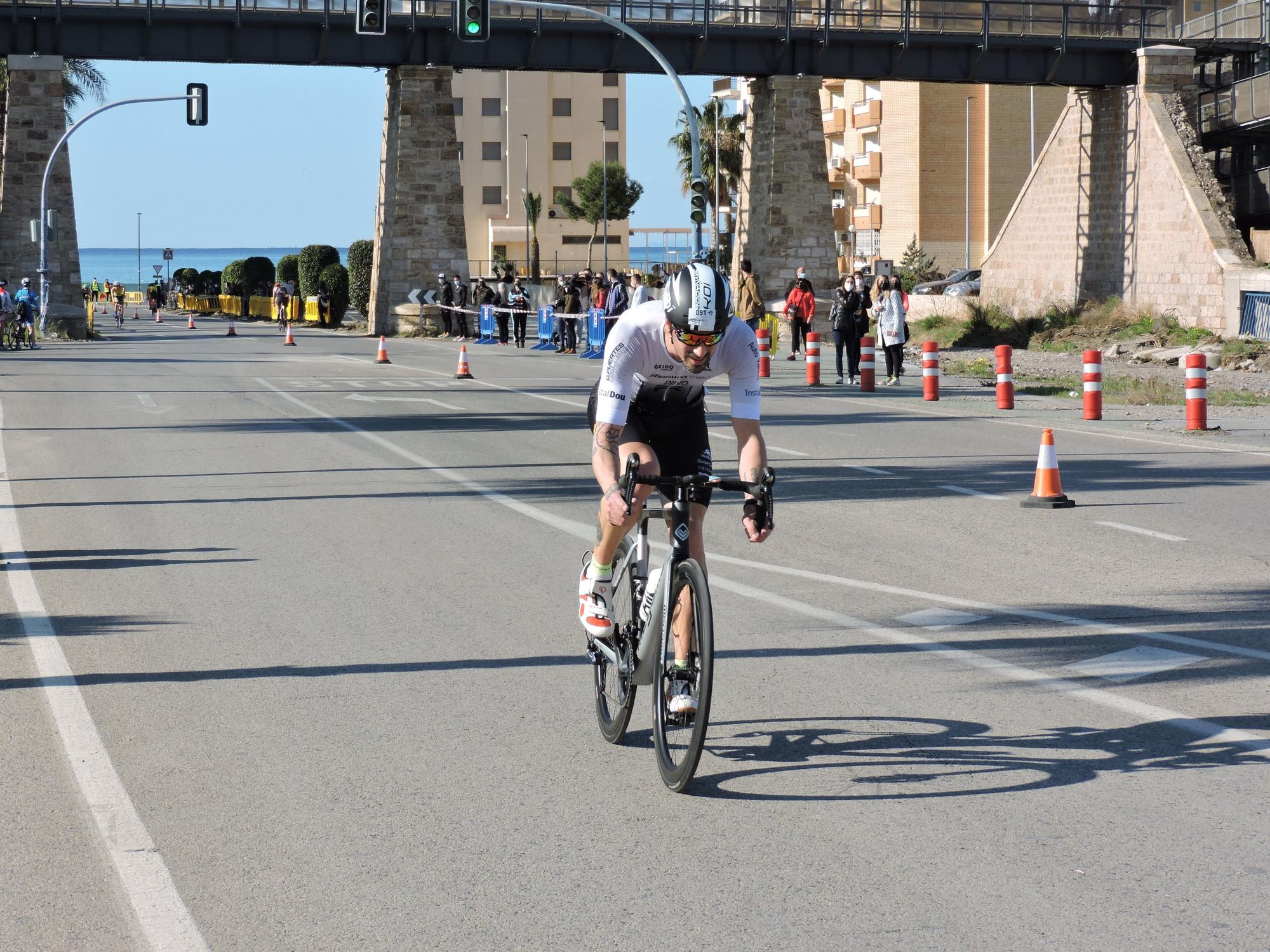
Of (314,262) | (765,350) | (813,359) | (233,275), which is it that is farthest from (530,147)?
(813,359)

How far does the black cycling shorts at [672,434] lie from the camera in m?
5.99

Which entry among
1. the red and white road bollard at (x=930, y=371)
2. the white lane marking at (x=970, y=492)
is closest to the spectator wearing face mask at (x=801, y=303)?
the red and white road bollard at (x=930, y=371)

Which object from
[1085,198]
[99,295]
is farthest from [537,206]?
[1085,198]

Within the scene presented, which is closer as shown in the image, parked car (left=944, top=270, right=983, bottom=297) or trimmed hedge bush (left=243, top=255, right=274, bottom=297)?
parked car (left=944, top=270, right=983, bottom=297)

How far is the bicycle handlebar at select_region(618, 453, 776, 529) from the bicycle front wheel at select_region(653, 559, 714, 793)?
28 cm

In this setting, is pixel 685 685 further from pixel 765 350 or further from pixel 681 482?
pixel 765 350

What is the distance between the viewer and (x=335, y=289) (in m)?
65.0

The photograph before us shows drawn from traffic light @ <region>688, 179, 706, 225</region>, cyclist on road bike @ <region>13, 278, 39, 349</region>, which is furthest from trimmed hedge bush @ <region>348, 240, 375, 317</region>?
traffic light @ <region>688, 179, 706, 225</region>

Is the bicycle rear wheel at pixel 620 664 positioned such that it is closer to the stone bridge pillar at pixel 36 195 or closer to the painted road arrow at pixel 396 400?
the painted road arrow at pixel 396 400

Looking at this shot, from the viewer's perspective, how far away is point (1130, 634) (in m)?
8.12

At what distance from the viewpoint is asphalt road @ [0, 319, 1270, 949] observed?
14.7 feet

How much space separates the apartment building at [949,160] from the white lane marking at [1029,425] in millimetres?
49714

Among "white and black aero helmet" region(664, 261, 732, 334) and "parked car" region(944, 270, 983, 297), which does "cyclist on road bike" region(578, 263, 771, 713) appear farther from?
"parked car" region(944, 270, 983, 297)

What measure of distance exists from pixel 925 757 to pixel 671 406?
63.1 inches
